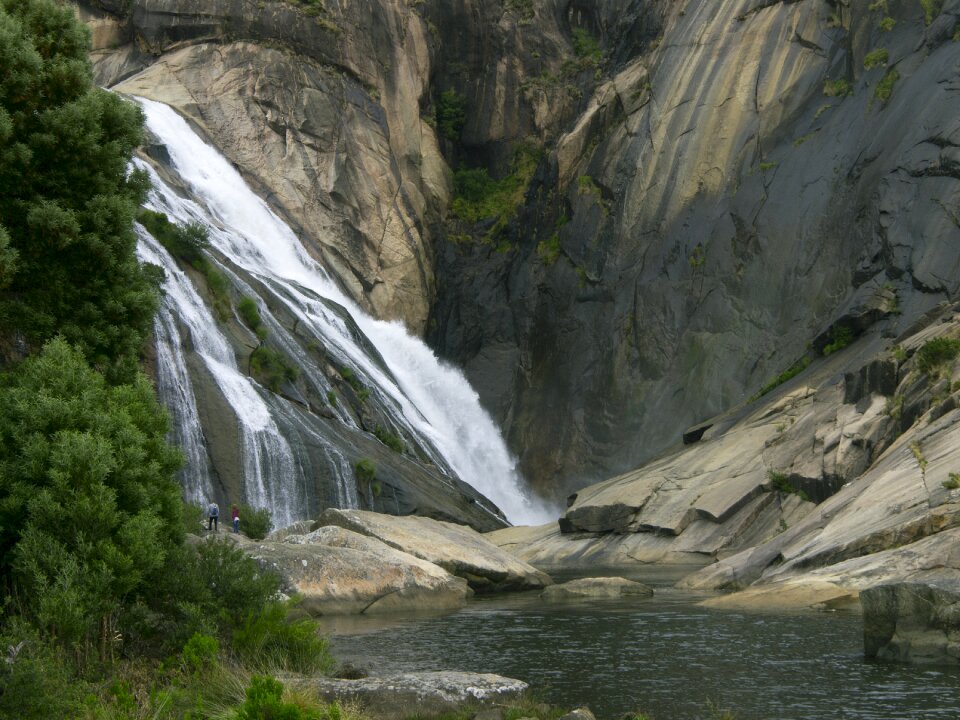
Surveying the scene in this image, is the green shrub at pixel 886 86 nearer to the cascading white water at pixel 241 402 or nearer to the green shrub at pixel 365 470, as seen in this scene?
the green shrub at pixel 365 470

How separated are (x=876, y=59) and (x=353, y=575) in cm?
3765

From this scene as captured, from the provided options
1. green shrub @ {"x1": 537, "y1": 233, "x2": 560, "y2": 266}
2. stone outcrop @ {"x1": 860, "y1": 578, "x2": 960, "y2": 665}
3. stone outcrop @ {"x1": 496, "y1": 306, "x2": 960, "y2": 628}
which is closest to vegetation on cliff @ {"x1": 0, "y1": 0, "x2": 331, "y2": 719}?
stone outcrop @ {"x1": 860, "y1": 578, "x2": 960, "y2": 665}

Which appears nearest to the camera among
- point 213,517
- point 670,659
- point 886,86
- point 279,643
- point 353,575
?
point 279,643

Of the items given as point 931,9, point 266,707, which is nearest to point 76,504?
point 266,707

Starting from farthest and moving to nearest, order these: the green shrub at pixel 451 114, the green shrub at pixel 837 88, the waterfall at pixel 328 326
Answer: the green shrub at pixel 451 114 < the green shrub at pixel 837 88 < the waterfall at pixel 328 326

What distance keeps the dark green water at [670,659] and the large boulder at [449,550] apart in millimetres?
3575

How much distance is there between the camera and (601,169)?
59.8 metres

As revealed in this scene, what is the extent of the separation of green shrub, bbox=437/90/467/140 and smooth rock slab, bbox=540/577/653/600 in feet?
172

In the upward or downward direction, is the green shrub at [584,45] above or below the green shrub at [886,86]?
above

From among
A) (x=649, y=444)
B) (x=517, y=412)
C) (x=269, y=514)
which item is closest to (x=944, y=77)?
(x=649, y=444)

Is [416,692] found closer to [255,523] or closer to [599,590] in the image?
[599,590]

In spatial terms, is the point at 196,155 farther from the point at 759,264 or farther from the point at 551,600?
the point at 551,600

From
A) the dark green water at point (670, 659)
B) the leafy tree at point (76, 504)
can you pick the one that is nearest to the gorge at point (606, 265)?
the dark green water at point (670, 659)

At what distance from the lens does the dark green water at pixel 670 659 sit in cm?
1314
